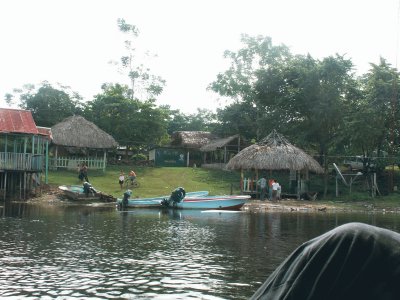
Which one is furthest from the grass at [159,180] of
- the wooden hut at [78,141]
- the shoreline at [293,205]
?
the shoreline at [293,205]

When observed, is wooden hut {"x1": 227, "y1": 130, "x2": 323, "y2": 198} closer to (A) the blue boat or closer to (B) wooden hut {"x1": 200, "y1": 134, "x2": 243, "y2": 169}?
(A) the blue boat

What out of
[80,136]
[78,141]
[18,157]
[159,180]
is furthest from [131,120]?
[18,157]

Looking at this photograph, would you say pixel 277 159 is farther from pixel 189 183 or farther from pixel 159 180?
pixel 159 180

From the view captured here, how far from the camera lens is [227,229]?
1908 cm

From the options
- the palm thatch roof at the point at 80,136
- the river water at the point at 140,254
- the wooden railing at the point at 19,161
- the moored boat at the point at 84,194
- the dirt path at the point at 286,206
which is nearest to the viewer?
the river water at the point at 140,254

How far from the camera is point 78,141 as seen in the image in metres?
42.8

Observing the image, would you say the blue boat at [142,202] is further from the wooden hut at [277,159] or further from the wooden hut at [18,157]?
the wooden hut at [277,159]

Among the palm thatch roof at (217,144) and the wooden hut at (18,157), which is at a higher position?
the palm thatch roof at (217,144)

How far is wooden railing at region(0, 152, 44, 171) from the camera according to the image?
2930 cm

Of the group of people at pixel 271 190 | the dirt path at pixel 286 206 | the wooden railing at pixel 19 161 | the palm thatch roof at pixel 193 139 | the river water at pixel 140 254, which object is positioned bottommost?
the river water at pixel 140 254

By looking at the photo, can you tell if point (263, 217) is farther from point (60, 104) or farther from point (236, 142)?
point (60, 104)

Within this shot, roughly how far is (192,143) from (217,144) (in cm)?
524

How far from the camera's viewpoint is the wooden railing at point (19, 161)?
96.1 ft

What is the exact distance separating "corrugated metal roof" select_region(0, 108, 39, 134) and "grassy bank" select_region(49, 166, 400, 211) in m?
A: 4.85
